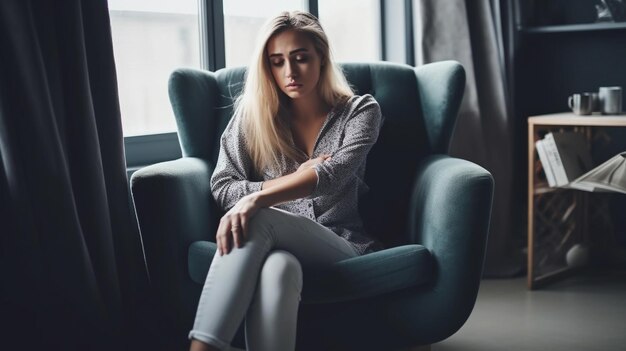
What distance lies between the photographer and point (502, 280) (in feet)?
9.72

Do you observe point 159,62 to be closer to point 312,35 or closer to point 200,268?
point 312,35

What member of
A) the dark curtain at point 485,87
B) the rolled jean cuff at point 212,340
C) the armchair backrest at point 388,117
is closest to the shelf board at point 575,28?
the dark curtain at point 485,87

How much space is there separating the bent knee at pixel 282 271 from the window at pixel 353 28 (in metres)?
1.70

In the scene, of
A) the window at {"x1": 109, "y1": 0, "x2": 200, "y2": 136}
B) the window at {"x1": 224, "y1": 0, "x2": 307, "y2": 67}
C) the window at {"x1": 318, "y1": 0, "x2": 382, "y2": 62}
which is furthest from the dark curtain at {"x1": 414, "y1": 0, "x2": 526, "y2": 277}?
the window at {"x1": 109, "y1": 0, "x2": 200, "y2": 136}

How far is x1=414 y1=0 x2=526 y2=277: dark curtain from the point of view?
2.93m

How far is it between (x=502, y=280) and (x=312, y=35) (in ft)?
4.83

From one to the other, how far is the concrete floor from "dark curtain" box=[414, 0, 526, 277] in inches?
7.8

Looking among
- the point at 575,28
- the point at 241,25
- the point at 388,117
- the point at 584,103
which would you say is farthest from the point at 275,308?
the point at 575,28

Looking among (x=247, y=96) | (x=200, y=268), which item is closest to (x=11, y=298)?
(x=200, y=268)

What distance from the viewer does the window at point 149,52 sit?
2389 mm

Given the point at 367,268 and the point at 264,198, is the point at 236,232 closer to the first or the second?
the point at 264,198

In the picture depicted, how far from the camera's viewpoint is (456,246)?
1728 millimetres

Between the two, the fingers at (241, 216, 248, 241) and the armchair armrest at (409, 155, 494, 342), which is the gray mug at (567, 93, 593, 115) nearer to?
the armchair armrest at (409, 155, 494, 342)

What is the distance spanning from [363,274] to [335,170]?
0.30 meters
